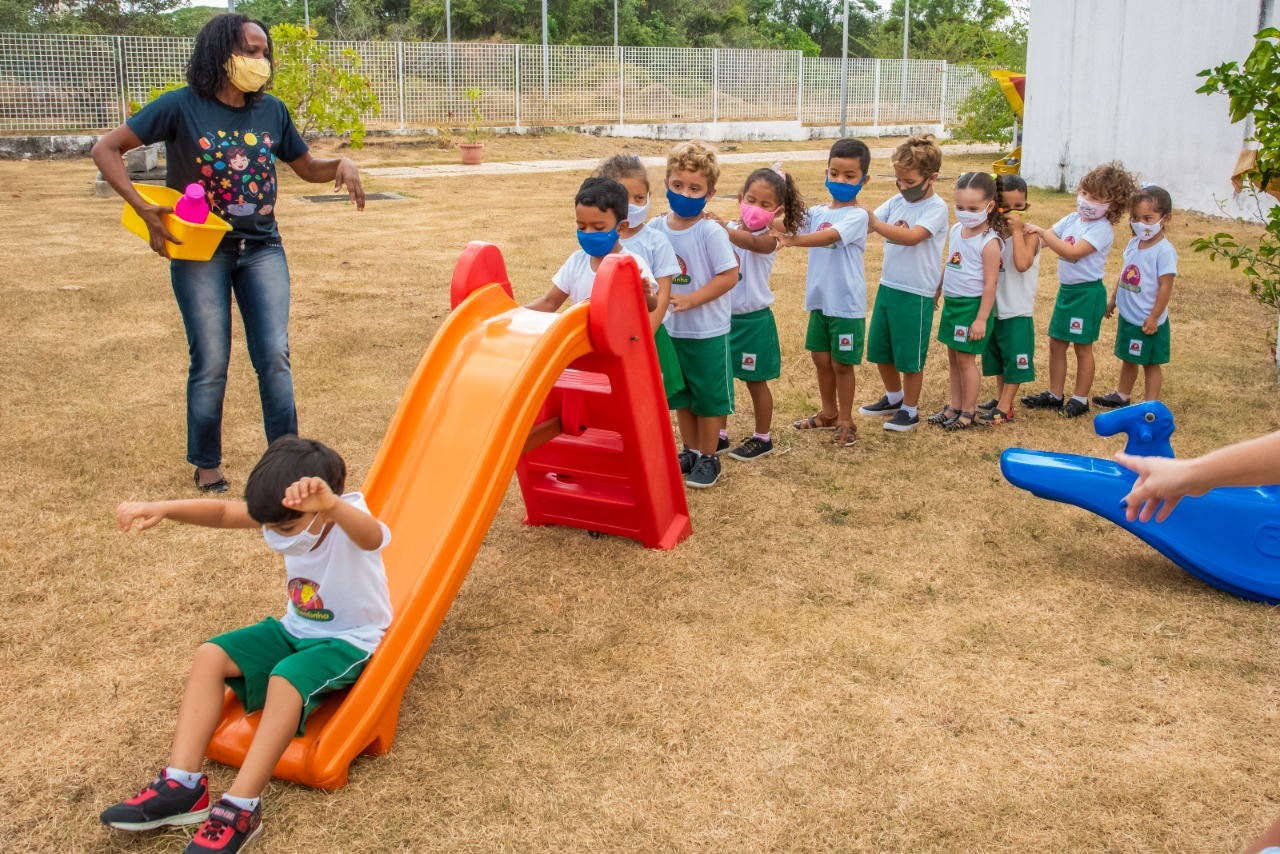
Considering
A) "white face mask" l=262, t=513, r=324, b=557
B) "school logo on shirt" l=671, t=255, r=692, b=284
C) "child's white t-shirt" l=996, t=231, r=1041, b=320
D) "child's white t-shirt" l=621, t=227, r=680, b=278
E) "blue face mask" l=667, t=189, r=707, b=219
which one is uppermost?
"blue face mask" l=667, t=189, r=707, b=219

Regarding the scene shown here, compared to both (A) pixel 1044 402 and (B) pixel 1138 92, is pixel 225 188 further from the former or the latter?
(B) pixel 1138 92

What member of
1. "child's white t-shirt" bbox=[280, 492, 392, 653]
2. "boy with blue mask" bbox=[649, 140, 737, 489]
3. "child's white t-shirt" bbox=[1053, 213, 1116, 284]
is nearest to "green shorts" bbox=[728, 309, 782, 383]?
"boy with blue mask" bbox=[649, 140, 737, 489]

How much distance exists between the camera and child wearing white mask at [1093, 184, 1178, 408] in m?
5.38

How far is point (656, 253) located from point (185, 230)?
1834 mm

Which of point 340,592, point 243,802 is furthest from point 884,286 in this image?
point 243,802

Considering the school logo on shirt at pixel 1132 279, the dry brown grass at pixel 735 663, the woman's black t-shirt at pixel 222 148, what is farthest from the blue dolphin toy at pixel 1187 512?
the woman's black t-shirt at pixel 222 148

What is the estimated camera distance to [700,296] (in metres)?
4.47

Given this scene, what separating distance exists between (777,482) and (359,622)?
95.9 inches

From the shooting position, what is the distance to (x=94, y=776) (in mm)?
2826

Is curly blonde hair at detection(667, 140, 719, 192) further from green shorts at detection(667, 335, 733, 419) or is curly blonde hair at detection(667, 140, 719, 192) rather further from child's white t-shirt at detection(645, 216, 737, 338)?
green shorts at detection(667, 335, 733, 419)

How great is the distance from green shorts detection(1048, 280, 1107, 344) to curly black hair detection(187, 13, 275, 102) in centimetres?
400

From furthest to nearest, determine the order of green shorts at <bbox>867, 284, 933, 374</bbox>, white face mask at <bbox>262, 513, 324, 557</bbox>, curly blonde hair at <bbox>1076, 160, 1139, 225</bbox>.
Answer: curly blonde hair at <bbox>1076, 160, 1139, 225</bbox> < green shorts at <bbox>867, 284, 933, 374</bbox> < white face mask at <bbox>262, 513, 324, 557</bbox>

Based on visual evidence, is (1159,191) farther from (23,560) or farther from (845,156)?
(23,560)

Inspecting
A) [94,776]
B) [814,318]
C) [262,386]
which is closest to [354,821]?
[94,776]
